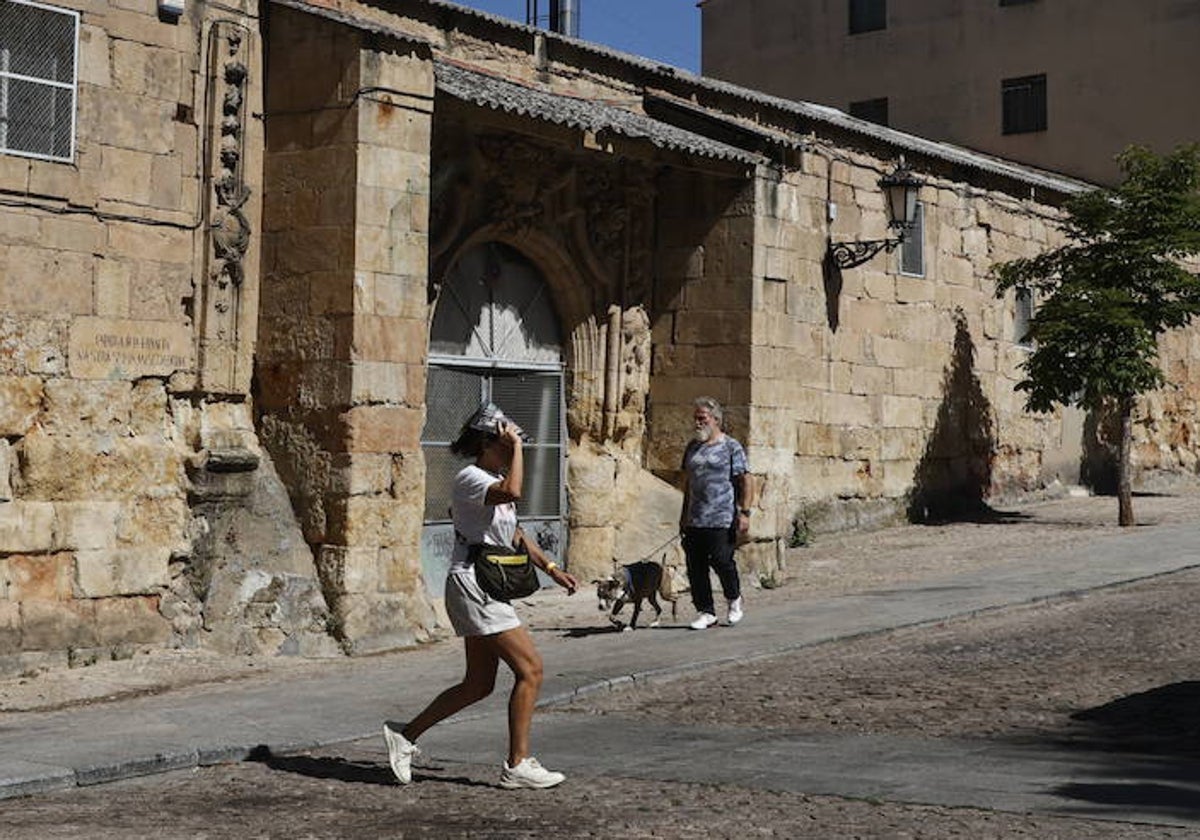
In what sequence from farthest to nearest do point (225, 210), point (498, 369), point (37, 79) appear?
point (498, 369) < point (225, 210) < point (37, 79)

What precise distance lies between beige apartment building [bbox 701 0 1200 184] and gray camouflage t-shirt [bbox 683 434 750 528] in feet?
66.7

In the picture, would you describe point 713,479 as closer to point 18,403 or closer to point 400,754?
point 18,403

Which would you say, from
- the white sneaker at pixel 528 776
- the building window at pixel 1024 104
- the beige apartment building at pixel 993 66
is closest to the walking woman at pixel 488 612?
the white sneaker at pixel 528 776

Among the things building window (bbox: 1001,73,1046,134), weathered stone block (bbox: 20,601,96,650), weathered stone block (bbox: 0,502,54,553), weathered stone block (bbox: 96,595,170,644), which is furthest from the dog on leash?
building window (bbox: 1001,73,1046,134)

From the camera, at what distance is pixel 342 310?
1199 cm

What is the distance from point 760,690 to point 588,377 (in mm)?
6189

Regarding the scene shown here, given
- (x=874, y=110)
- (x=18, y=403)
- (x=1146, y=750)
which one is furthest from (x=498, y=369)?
(x=874, y=110)

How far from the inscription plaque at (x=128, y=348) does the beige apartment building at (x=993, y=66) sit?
22482 millimetres

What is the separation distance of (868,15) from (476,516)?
2891 cm

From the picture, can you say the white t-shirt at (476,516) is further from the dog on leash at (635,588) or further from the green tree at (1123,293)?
the green tree at (1123,293)

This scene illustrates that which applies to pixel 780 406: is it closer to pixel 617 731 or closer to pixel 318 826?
pixel 617 731

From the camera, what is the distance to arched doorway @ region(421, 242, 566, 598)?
14.0m

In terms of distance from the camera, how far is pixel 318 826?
664 cm

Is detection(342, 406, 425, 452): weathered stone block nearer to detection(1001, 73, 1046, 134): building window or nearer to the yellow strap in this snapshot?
the yellow strap
